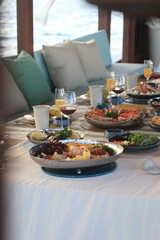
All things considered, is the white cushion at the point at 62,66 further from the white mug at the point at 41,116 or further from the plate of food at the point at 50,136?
the plate of food at the point at 50,136

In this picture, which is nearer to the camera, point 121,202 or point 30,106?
point 121,202

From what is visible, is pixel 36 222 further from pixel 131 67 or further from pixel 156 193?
pixel 131 67

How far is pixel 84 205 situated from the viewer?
46.8 inches

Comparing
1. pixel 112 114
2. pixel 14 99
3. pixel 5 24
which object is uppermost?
pixel 5 24

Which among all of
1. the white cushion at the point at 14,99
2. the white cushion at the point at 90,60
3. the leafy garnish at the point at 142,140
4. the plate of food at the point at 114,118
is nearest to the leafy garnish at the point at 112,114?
the plate of food at the point at 114,118

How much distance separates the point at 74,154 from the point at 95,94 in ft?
3.78

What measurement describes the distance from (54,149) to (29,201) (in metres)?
0.21

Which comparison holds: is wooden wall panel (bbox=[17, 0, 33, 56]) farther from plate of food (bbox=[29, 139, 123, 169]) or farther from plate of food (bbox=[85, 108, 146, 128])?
plate of food (bbox=[29, 139, 123, 169])

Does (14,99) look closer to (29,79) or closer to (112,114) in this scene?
(29,79)

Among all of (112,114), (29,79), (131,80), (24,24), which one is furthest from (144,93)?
(24,24)

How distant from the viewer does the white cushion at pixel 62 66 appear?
160 inches

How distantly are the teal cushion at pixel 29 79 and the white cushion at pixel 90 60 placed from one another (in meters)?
1.09

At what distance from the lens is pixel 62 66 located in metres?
4.10

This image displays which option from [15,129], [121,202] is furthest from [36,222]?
[15,129]
